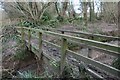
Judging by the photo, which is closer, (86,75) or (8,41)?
(86,75)

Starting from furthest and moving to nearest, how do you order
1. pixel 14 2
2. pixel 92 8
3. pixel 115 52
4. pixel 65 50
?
pixel 92 8 → pixel 14 2 → pixel 65 50 → pixel 115 52

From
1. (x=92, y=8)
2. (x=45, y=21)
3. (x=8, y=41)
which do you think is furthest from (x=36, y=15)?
(x=92, y=8)

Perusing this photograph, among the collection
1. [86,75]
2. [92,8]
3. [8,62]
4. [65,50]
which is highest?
[92,8]

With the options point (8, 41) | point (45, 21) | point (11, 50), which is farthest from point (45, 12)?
point (11, 50)

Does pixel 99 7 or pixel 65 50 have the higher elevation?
pixel 99 7

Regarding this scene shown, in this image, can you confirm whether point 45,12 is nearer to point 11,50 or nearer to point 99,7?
point 99,7

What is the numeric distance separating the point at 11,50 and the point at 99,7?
537 inches

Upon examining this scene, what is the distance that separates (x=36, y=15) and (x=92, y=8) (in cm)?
667

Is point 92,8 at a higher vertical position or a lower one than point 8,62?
higher

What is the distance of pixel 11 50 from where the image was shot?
962 centimetres

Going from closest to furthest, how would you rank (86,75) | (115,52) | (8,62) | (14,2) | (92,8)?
(115,52), (86,75), (8,62), (14,2), (92,8)

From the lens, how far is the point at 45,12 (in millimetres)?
18375

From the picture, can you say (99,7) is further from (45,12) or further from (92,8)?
(45,12)

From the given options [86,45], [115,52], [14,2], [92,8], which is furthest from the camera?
[92,8]
